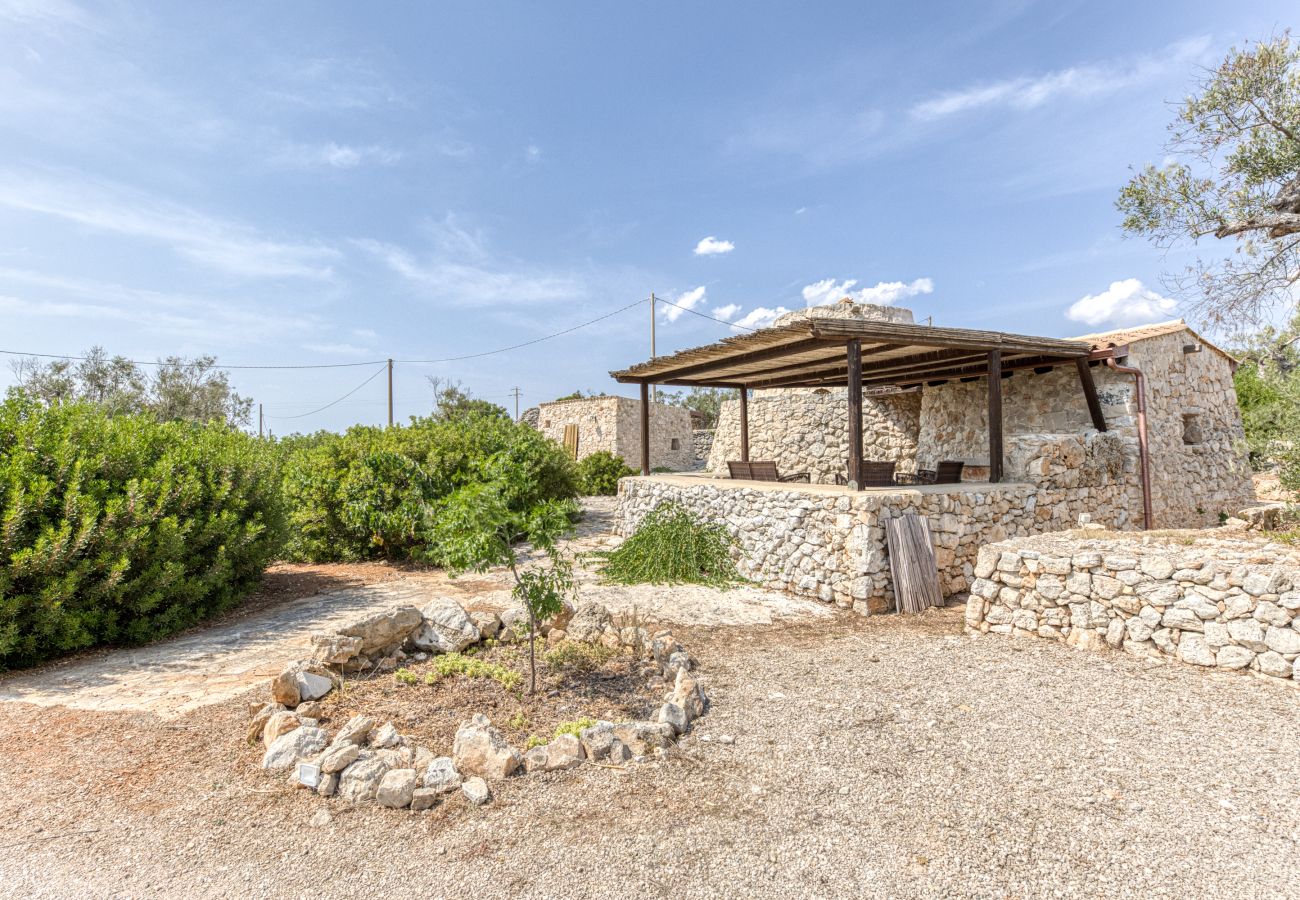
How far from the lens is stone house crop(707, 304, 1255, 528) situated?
9.03m

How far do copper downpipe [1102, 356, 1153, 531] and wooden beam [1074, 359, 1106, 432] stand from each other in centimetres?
37

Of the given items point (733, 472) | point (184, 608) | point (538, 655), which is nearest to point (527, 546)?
point (733, 472)

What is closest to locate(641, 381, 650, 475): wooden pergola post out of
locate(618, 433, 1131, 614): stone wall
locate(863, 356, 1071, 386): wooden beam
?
locate(618, 433, 1131, 614): stone wall

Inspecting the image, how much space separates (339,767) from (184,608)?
13.3 feet

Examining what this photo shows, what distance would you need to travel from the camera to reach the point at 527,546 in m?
10.9

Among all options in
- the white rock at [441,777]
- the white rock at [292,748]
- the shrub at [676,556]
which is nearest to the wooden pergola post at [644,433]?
the shrub at [676,556]

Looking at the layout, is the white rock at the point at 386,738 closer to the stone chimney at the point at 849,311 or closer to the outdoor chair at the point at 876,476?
the outdoor chair at the point at 876,476

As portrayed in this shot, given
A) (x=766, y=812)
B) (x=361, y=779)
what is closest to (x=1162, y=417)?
(x=766, y=812)

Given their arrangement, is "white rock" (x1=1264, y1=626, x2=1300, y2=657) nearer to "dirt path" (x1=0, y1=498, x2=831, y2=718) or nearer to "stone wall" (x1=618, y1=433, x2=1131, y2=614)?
"stone wall" (x1=618, y1=433, x2=1131, y2=614)

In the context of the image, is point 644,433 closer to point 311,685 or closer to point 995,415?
point 995,415

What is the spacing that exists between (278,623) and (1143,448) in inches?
469

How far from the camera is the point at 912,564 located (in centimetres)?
696

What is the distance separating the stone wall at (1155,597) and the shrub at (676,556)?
128 inches

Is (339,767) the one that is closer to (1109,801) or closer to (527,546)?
(1109,801)
